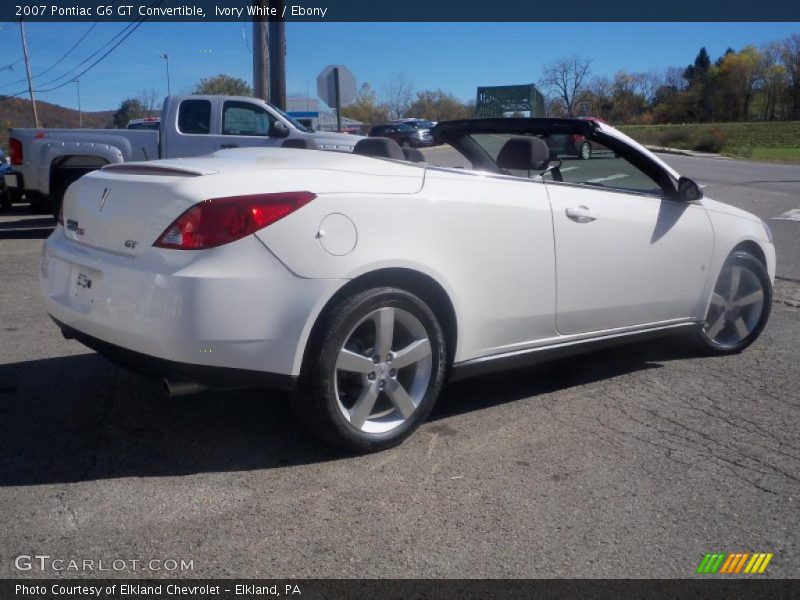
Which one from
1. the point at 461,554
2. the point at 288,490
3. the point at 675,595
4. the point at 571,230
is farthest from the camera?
the point at 571,230

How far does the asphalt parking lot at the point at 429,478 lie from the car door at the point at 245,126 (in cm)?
767

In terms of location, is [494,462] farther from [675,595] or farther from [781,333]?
[781,333]

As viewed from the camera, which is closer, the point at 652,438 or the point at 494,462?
the point at 494,462

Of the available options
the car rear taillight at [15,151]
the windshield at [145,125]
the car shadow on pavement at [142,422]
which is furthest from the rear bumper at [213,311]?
the windshield at [145,125]

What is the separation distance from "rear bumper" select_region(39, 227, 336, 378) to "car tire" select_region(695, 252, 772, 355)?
124 inches

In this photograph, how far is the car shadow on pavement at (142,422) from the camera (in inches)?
145

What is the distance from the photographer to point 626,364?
5.58 meters

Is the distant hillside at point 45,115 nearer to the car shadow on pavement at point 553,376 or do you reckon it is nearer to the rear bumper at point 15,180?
the rear bumper at point 15,180

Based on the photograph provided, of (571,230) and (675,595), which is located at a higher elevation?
(571,230)

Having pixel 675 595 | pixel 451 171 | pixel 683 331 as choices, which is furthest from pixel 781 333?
pixel 675 595

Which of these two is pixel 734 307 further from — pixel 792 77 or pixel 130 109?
pixel 792 77

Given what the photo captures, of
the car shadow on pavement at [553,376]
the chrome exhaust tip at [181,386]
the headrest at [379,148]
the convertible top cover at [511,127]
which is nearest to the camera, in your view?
the chrome exhaust tip at [181,386]

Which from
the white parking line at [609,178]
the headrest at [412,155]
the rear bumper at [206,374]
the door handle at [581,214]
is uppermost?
the headrest at [412,155]

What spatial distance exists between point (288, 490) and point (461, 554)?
0.85m
